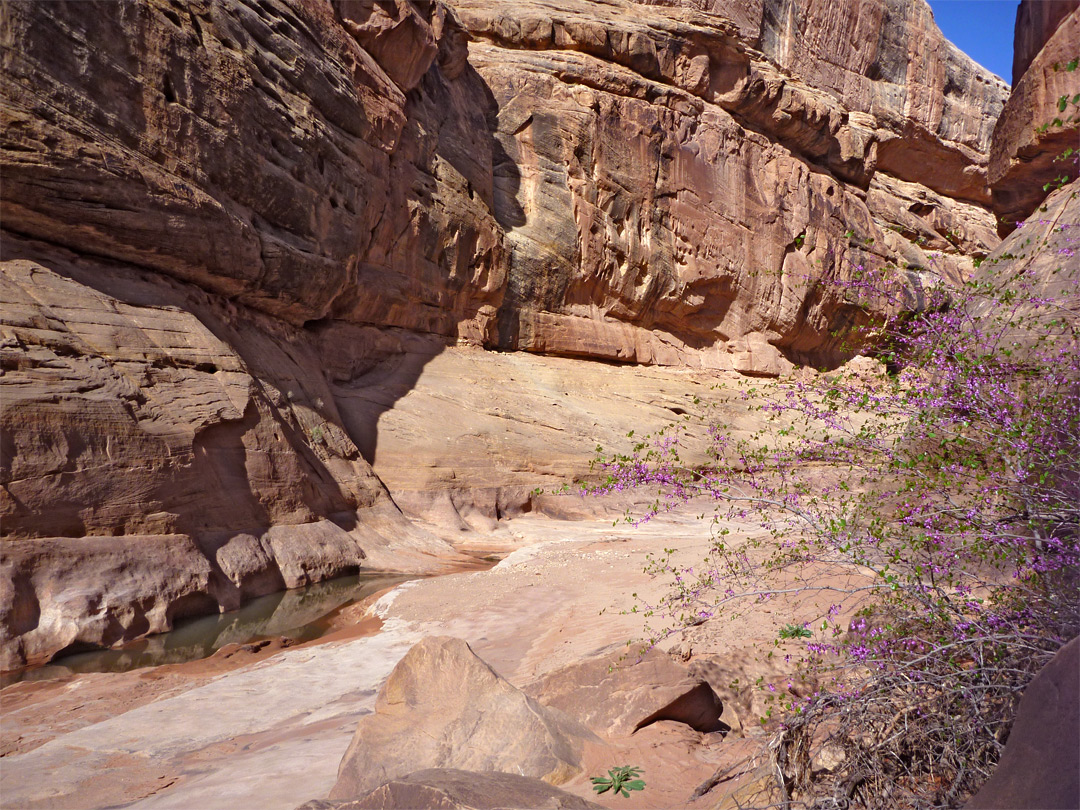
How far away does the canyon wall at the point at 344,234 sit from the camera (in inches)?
387

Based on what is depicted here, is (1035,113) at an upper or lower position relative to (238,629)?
upper

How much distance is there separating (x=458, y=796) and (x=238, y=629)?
754 cm

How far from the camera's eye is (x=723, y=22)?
87.1 ft

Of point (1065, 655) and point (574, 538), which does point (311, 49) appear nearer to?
point (574, 538)

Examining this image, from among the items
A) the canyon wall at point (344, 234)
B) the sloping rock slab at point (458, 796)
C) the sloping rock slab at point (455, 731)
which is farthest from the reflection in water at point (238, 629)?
the sloping rock slab at point (458, 796)

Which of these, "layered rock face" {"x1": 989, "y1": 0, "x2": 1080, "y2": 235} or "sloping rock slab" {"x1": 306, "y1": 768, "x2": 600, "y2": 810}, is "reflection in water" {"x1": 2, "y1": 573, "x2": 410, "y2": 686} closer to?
"sloping rock slab" {"x1": 306, "y1": 768, "x2": 600, "y2": 810}

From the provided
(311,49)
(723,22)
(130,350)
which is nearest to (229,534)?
(130,350)

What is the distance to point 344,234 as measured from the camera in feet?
54.6

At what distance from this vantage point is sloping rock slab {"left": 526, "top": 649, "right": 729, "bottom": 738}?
16.1 ft

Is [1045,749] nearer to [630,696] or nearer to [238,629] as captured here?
[630,696]

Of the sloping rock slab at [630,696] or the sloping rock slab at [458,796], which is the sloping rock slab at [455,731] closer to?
the sloping rock slab at [630,696]

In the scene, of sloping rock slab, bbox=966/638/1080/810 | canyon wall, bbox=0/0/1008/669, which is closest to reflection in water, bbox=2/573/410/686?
canyon wall, bbox=0/0/1008/669

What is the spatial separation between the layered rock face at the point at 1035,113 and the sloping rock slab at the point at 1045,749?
30.2ft

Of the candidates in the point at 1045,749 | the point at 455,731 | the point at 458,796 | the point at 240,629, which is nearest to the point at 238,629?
the point at 240,629
